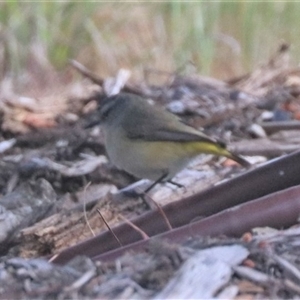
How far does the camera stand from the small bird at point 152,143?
4.45m

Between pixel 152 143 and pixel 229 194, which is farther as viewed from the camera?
pixel 152 143

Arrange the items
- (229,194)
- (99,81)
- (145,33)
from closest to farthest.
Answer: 1. (229,194)
2. (99,81)
3. (145,33)

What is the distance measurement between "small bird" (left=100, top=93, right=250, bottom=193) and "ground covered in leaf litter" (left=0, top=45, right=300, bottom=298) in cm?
11

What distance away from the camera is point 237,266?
2.82m

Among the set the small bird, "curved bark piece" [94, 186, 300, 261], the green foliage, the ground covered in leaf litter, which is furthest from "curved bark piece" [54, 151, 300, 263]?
the green foliage

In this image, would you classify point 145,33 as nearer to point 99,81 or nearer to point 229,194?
point 99,81

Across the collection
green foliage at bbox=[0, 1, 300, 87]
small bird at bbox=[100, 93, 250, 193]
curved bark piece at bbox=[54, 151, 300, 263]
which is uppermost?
curved bark piece at bbox=[54, 151, 300, 263]

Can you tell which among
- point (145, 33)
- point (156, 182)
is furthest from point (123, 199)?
point (145, 33)

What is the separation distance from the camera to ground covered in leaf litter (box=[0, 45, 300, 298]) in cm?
274

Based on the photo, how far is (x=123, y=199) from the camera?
13.5 feet

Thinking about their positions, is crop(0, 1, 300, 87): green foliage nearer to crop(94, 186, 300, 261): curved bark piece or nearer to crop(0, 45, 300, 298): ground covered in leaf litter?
crop(0, 45, 300, 298): ground covered in leaf litter

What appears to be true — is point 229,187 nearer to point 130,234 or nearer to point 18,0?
point 130,234

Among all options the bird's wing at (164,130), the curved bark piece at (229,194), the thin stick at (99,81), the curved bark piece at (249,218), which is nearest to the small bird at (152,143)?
the bird's wing at (164,130)

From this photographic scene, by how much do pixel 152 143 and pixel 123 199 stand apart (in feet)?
2.08
